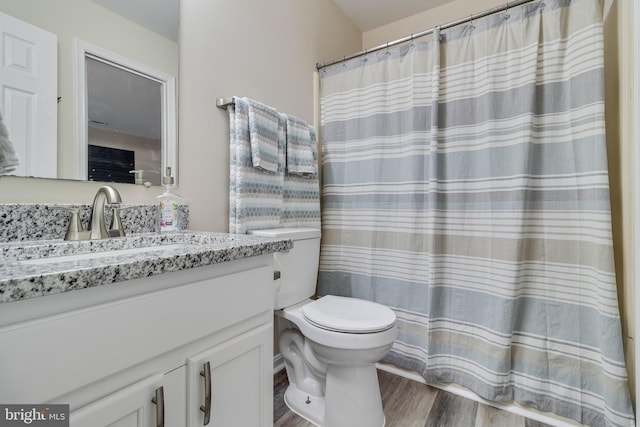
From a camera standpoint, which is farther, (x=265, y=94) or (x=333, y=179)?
(x=333, y=179)

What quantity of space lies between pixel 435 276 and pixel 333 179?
0.85 m

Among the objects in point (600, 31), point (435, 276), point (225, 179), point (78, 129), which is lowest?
point (435, 276)

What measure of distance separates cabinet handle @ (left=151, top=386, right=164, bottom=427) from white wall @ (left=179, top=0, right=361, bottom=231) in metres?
0.77

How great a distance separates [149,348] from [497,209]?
1.49 m

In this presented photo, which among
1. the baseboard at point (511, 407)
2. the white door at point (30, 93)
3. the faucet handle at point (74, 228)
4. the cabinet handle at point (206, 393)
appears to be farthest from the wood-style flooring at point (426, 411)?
the white door at point (30, 93)

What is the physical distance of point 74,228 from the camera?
0.87 metres

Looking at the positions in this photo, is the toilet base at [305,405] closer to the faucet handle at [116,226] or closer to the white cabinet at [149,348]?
the white cabinet at [149,348]

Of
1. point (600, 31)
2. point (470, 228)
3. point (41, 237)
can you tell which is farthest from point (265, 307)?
point (600, 31)

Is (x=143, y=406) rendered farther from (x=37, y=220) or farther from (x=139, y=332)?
(x=37, y=220)

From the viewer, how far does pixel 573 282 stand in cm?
126

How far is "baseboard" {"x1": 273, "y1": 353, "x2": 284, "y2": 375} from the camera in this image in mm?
1656

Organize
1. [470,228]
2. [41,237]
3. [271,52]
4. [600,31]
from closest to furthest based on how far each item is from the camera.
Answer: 1. [41,237]
2. [600,31]
3. [470,228]
4. [271,52]

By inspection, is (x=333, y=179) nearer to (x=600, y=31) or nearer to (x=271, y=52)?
(x=271, y=52)

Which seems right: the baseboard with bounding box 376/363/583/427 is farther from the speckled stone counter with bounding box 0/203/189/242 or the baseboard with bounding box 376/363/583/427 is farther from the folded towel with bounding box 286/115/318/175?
the speckled stone counter with bounding box 0/203/189/242
